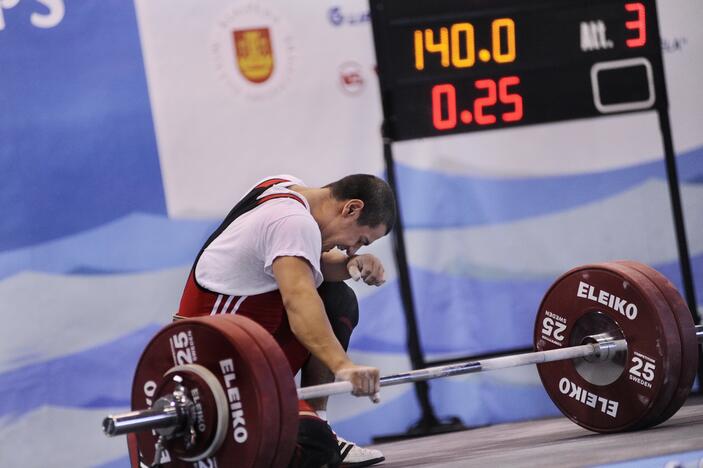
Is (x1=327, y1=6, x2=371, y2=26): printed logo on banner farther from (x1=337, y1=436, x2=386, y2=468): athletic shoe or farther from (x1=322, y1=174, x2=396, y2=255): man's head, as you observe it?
(x1=337, y1=436, x2=386, y2=468): athletic shoe

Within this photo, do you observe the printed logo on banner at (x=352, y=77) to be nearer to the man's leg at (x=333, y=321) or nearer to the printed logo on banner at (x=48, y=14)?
the printed logo on banner at (x=48, y=14)

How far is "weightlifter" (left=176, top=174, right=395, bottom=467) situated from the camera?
252cm

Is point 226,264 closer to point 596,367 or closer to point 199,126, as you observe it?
point 596,367

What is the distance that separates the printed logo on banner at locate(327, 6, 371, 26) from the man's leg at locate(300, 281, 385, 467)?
1613mm

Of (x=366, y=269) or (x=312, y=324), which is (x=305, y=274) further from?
(x=366, y=269)

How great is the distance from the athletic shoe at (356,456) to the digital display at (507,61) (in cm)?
162

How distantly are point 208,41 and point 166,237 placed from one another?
82 centimetres

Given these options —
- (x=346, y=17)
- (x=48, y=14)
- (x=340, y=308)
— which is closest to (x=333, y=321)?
(x=340, y=308)

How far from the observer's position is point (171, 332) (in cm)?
250

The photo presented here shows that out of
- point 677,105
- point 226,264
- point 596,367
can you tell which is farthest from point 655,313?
point 677,105

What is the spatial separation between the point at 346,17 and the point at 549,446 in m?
2.20

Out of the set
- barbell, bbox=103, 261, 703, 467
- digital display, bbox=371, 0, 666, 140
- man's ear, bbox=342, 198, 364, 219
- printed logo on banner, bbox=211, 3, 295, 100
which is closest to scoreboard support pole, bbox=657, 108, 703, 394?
digital display, bbox=371, 0, 666, 140

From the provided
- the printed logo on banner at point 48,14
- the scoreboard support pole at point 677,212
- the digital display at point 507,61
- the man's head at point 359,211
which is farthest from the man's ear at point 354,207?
the scoreboard support pole at point 677,212

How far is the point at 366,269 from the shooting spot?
9.71 feet
